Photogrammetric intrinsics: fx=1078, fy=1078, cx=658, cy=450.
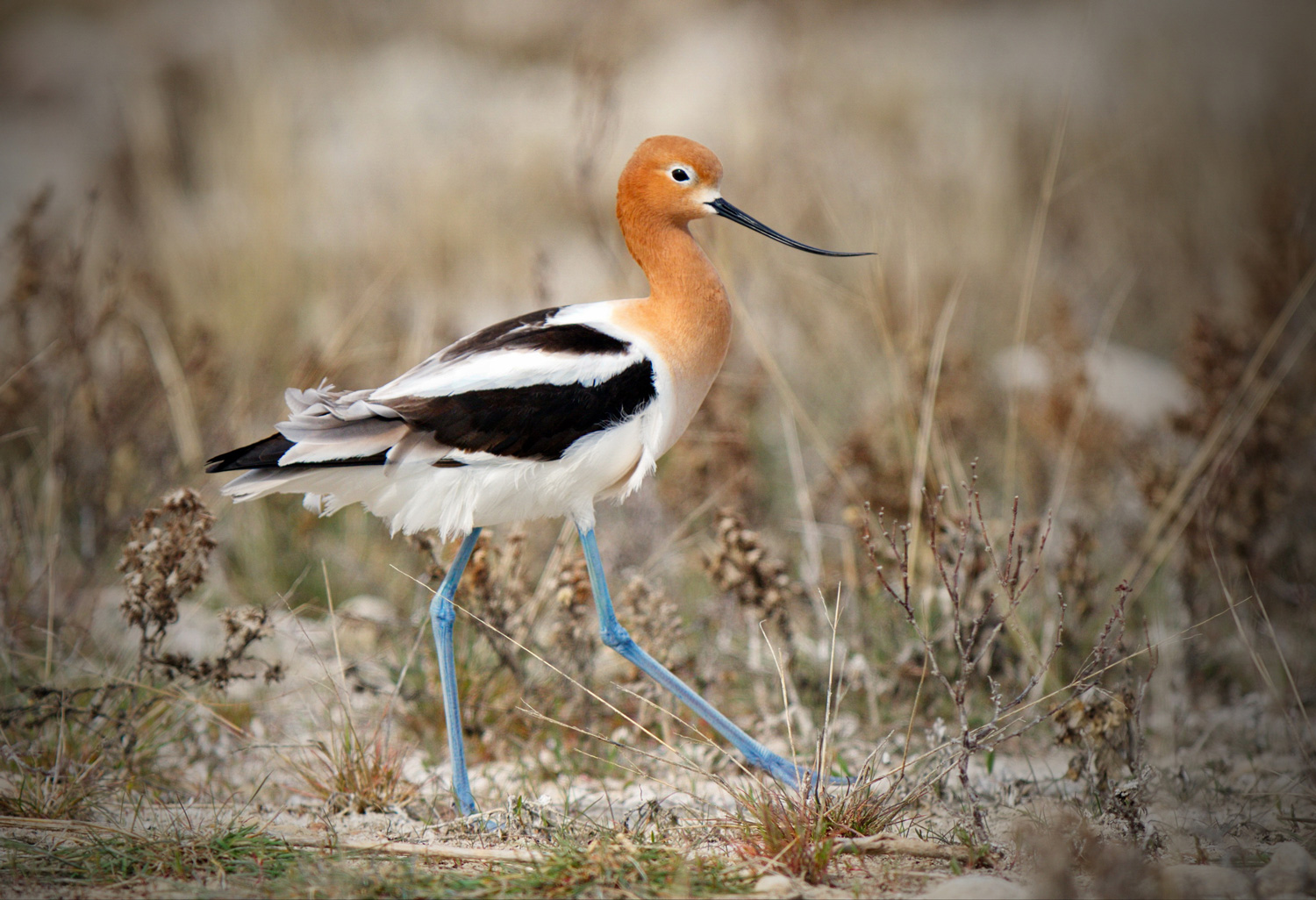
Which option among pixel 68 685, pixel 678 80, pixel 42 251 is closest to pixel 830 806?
pixel 68 685

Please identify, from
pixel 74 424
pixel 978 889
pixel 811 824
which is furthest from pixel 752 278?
pixel 978 889

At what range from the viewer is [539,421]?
8.96 feet

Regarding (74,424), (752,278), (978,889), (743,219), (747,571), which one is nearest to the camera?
(978,889)

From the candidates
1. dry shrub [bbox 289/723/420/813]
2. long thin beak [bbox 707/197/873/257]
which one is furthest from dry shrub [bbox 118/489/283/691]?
long thin beak [bbox 707/197/873/257]

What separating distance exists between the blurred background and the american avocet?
0.30m

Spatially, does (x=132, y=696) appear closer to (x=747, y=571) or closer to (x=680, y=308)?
(x=747, y=571)

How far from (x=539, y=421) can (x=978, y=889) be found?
4.78 feet

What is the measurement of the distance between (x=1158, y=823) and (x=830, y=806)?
2.64 ft

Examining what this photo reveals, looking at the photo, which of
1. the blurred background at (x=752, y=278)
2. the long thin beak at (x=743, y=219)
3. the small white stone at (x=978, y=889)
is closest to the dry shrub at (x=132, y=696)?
the blurred background at (x=752, y=278)

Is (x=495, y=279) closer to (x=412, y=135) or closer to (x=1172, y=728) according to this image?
(x=412, y=135)

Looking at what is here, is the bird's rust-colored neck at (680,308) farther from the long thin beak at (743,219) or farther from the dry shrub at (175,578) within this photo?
the dry shrub at (175,578)

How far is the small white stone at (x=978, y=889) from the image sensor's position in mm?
2084

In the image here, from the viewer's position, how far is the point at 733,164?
28.1ft

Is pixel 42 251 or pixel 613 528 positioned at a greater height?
pixel 42 251
